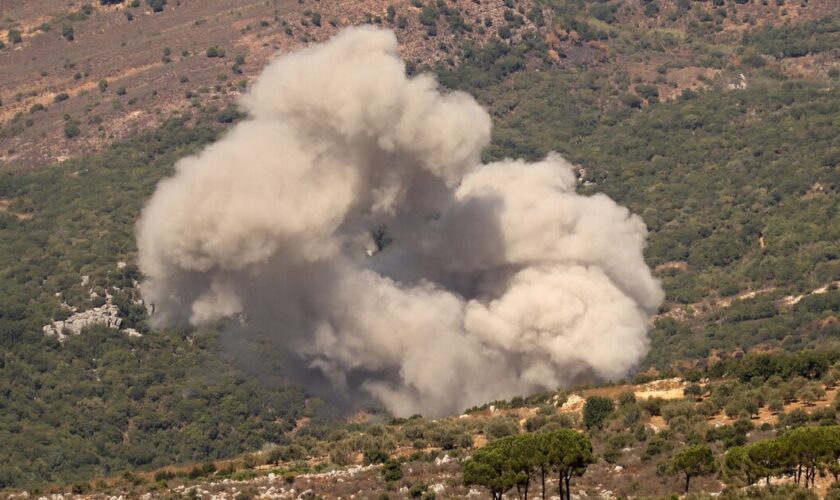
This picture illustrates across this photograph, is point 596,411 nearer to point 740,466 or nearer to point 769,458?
point 740,466

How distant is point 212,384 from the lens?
130 m

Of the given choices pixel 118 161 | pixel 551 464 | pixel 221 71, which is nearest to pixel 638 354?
pixel 551 464

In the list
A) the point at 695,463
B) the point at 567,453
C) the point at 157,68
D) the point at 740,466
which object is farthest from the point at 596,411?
the point at 157,68

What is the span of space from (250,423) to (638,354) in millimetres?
24315

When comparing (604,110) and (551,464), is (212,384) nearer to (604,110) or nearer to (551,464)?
(551,464)

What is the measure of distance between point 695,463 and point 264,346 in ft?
163

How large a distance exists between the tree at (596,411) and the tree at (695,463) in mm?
13563

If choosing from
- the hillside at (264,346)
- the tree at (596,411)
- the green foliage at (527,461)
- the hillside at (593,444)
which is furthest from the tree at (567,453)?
the tree at (596,411)

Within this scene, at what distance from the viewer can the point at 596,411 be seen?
9231 centimetres

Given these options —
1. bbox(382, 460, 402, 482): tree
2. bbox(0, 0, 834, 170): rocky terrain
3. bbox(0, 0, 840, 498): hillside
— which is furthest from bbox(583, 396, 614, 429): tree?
bbox(0, 0, 834, 170): rocky terrain

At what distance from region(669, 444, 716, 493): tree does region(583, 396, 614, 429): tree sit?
534 inches

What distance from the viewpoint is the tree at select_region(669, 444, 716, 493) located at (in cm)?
7588

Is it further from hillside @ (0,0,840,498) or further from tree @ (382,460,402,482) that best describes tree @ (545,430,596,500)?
tree @ (382,460,402,482)

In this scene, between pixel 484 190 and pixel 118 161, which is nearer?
pixel 484 190
